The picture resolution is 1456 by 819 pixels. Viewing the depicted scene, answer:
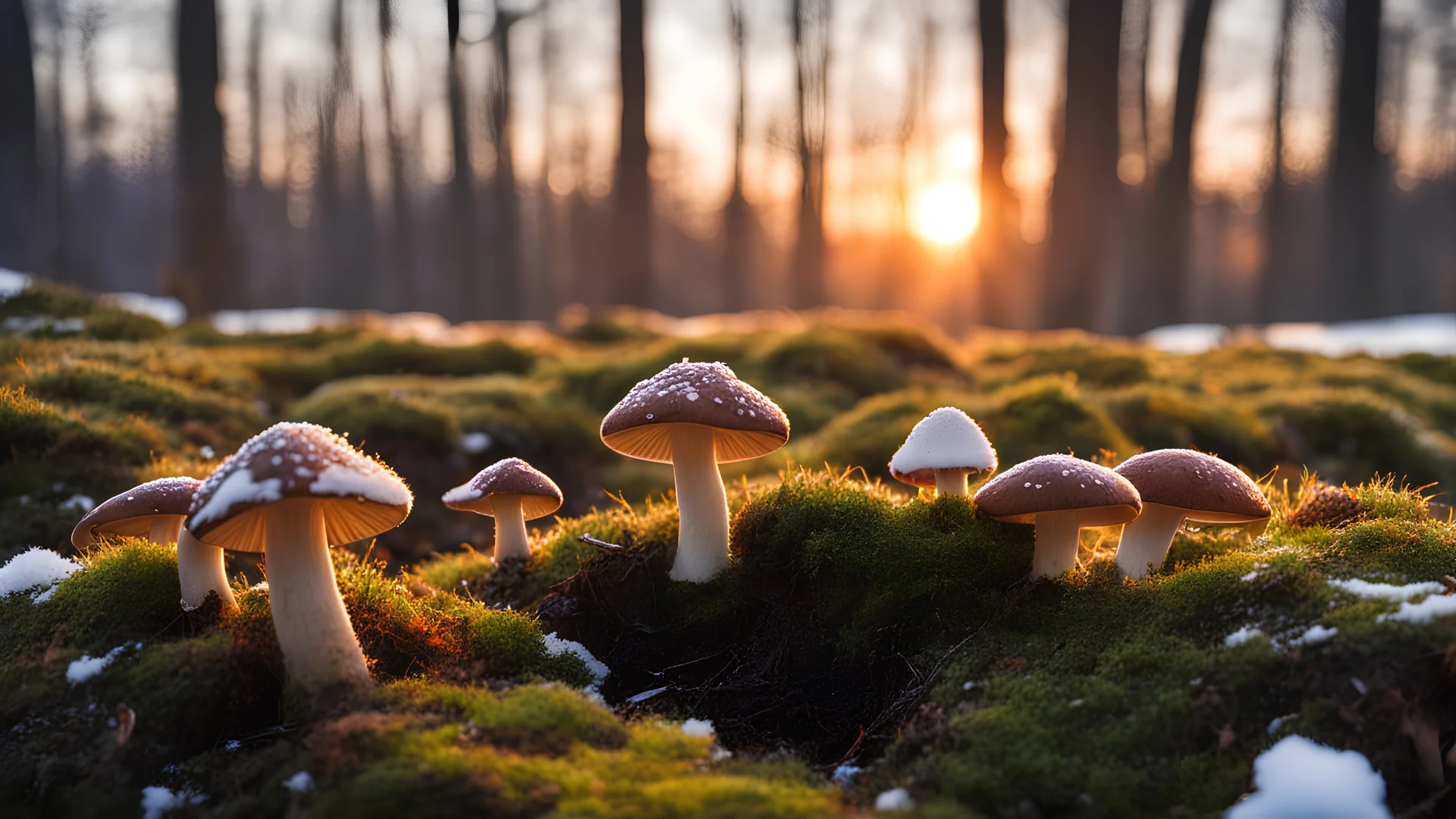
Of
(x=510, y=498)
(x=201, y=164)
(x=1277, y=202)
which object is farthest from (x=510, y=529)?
(x=1277, y=202)

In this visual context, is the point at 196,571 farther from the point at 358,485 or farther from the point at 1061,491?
the point at 1061,491

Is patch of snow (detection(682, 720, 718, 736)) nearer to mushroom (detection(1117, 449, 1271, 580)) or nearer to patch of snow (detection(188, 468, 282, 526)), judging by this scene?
patch of snow (detection(188, 468, 282, 526))

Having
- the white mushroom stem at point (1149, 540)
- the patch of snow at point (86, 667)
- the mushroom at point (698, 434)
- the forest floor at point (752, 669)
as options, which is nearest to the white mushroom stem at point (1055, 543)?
the forest floor at point (752, 669)

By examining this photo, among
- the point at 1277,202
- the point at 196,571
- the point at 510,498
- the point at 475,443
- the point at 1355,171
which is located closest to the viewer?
the point at 196,571

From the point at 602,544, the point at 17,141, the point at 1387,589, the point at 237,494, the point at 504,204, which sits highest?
the point at 504,204

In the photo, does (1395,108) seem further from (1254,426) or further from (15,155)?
(15,155)

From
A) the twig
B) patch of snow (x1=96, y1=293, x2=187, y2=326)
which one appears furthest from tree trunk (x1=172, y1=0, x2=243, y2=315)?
the twig
